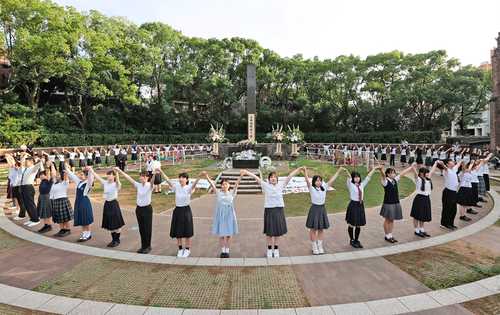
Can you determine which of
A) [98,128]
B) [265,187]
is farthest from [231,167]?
[98,128]

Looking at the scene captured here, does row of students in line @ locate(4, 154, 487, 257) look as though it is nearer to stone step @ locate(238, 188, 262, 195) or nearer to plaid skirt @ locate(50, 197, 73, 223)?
plaid skirt @ locate(50, 197, 73, 223)

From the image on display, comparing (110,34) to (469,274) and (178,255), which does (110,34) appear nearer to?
(178,255)

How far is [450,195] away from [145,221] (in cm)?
786

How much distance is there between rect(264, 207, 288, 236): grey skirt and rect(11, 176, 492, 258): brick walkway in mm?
635

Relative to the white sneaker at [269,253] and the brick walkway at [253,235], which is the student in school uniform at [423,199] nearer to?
the brick walkway at [253,235]

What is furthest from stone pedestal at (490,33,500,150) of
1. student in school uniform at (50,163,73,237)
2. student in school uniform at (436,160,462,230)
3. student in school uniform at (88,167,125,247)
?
student in school uniform at (50,163,73,237)

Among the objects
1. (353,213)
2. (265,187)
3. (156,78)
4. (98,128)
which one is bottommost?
(353,213)

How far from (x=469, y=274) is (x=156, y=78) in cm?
3637

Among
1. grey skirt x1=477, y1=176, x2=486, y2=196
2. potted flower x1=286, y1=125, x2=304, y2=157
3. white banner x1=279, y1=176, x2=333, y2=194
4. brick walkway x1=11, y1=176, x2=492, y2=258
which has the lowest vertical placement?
brick walkway x1=11, y1=176, x2=492, y2=258

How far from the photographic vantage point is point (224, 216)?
6.37 metres

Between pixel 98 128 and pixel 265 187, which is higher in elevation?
pixel 98 128

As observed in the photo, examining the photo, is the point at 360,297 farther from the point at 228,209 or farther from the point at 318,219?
the point at 228,209

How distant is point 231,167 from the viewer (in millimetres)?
18422

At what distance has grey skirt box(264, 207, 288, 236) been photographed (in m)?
6.27
